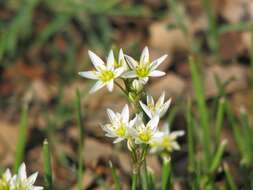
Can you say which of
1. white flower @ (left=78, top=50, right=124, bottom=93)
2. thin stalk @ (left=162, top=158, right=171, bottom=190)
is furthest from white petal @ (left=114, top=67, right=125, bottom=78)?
thin stalk @ (left=162, top=158, right=171, bottom=190)

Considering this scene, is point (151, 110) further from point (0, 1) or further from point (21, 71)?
point (0, 1)

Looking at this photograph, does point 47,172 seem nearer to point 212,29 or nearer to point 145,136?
point 145,136

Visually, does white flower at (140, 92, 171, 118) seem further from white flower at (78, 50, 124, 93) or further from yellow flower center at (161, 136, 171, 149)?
yellow flower center at (161, 136, 171, 149)

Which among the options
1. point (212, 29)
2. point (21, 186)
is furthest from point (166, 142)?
point (212, 29)

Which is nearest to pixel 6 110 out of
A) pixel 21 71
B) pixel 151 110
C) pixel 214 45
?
pixel 21 71

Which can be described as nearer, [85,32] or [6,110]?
[6,110]
